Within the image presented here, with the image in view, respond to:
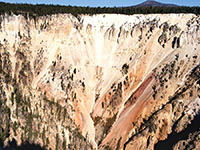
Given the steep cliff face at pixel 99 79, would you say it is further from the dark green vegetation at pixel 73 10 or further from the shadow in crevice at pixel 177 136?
the dark green vegetation at pixel 73 10

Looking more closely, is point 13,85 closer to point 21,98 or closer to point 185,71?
point 21,98

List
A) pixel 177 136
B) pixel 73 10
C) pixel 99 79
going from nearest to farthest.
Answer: pixel 177 136, pixel 99 79, pixel 73 10

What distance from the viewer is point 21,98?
102 ft

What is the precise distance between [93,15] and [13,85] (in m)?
23.2

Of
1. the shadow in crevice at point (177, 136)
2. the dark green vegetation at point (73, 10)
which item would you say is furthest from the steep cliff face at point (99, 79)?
the dark green vegetation at point (73, 10)

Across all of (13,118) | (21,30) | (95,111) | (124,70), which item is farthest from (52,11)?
(13,118)

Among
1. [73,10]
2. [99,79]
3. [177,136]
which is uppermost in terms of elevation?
[73,10]

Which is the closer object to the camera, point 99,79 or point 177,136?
point 177,136

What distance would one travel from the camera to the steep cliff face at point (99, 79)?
3108cm

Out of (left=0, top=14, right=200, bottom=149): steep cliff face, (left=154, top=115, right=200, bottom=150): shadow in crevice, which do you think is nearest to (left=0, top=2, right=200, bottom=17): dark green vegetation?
(left=0, top=14, right=200, bottom=149): steep cliff face

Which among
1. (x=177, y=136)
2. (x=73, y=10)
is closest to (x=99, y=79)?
(x=73, y=10)

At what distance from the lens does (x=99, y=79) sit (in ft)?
142

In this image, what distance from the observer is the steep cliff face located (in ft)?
102

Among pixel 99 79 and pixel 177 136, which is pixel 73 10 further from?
pixel 177 136
